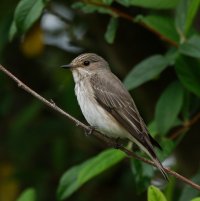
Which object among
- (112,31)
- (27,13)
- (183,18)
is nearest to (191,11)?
(183,18)

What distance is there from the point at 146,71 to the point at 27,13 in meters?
1.04

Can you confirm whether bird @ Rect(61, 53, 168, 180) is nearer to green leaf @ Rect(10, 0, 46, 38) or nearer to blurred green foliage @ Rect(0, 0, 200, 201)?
blurred green foliage @ Rect(0, 0, 200, 201)

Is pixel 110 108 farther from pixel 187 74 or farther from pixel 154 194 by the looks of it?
pixel 154 194

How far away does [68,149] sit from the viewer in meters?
7.75

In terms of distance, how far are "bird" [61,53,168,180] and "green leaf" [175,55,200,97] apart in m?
0.44

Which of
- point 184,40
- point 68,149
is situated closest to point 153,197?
point 184,40

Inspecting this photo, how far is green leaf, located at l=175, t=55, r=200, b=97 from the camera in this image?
5809mm

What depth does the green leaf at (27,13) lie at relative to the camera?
18.6ft

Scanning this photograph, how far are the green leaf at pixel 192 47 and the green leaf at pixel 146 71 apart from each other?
0.25 metres

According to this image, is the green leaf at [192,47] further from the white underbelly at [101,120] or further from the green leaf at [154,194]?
the green leaf at [154,194]

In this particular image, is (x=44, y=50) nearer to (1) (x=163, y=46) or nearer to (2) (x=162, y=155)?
(1) (x=163, y=46)

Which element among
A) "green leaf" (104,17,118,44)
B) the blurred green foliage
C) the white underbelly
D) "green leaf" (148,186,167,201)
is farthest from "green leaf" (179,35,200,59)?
"green leaf" (148,186,167,201)

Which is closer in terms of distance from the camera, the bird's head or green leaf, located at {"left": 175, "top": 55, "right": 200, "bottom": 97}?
green leaf, located at {"left": 175, "top": 55, "right": 200, "bottom": 97}

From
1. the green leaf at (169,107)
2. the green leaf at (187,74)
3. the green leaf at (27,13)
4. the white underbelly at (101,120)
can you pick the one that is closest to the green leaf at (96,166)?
the white underbelly at (101,120)
